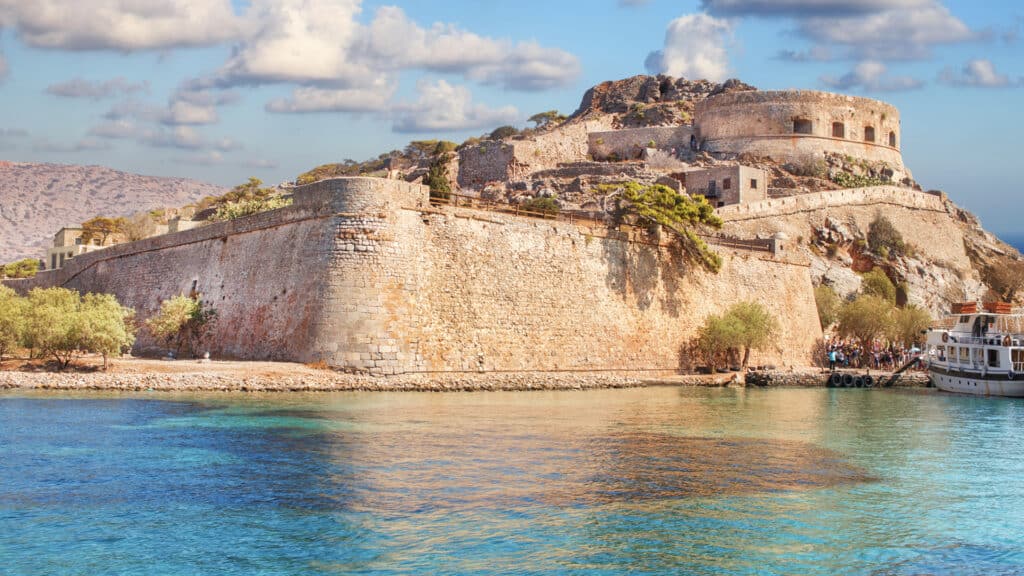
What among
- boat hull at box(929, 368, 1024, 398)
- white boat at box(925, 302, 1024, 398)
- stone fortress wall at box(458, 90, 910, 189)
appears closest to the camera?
boat hull at box(929, 368, 1024, 398)

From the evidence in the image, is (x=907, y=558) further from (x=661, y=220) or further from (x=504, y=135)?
(x=504, y=135)

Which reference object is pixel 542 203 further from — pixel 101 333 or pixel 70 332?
pixel 70 332

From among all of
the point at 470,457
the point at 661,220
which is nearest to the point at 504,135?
the point at 661,220

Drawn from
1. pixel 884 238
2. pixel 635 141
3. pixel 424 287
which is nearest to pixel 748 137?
pixel 635 141

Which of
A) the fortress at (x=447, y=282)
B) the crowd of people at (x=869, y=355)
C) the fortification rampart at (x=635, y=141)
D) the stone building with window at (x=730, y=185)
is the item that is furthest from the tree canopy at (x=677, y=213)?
the fortification rampart at (x=635, y=141)

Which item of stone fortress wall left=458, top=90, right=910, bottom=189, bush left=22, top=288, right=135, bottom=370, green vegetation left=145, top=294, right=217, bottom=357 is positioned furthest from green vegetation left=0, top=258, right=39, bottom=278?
bush left=22, top=288, right=135, bottom=370

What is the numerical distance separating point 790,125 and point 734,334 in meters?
25.3

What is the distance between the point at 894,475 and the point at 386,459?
8.15 metres

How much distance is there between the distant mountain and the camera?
391 ft

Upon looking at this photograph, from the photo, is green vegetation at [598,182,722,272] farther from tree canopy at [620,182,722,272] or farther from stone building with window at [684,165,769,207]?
stone building with window at [684,165,769,207]

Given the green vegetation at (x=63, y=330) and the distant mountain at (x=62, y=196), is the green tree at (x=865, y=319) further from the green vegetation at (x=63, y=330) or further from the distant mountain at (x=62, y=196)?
the distant mountain at (x=62, y=196)

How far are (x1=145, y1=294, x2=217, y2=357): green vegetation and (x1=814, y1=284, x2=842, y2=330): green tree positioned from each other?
2486cm

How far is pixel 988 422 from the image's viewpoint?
25125 millimetres

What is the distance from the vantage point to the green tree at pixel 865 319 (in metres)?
41.1
